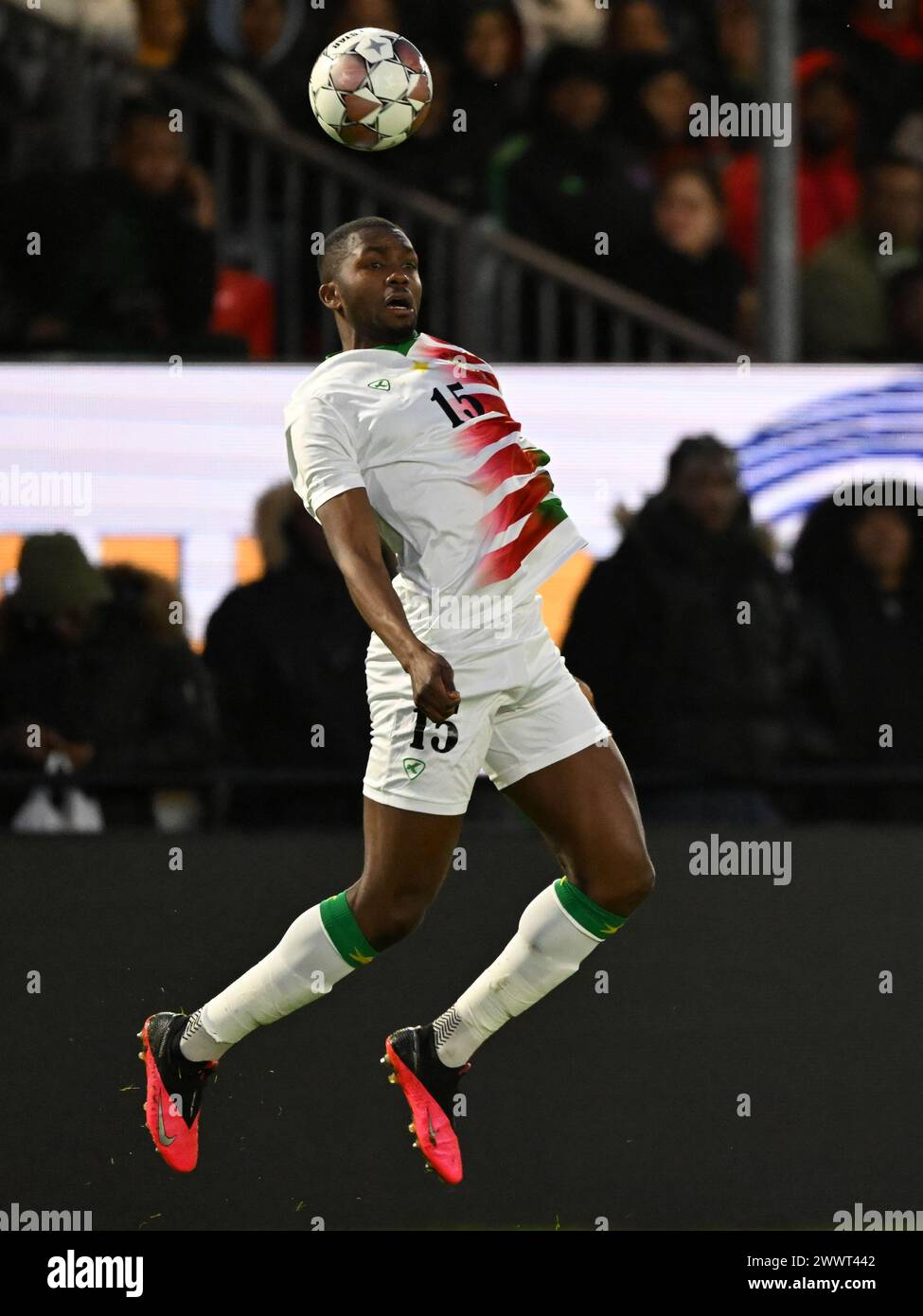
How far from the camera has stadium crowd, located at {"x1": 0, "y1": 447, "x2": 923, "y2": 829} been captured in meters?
6.16

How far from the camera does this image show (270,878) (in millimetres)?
6113

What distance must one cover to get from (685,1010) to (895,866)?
728 mm

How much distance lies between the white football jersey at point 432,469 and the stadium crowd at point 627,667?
3.49ft

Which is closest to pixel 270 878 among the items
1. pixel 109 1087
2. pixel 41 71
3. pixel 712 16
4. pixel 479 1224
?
pixel 109 1087

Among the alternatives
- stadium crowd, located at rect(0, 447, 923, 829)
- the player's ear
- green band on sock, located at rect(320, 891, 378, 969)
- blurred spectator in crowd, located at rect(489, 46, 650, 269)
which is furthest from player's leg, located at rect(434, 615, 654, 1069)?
blurred spectator in crowd, located at rect(489, 46, 650, 269)

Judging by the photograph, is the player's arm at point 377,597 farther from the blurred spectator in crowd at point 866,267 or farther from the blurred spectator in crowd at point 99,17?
the blurred spectator in crowd at point 99,17

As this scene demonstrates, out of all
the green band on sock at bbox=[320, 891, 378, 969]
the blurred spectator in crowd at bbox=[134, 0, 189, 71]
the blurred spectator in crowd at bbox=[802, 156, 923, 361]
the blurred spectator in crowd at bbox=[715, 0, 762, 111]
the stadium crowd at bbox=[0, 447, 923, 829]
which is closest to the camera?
the green band on sock at bbox=[320, 891, 378, 969]

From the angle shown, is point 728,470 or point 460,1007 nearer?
point 460,1007

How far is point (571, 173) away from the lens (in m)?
8.12

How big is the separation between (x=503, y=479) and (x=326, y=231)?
3.09 meters

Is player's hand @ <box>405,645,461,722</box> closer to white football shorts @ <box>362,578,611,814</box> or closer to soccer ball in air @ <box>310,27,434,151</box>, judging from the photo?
white football shorts @ <box>362,578,611,814</box>

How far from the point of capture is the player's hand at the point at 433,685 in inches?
182

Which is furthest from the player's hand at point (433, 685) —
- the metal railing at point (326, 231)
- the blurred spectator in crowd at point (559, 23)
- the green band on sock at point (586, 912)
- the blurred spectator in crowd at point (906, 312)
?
the blurred spectator in crowd at point (559, 23)
